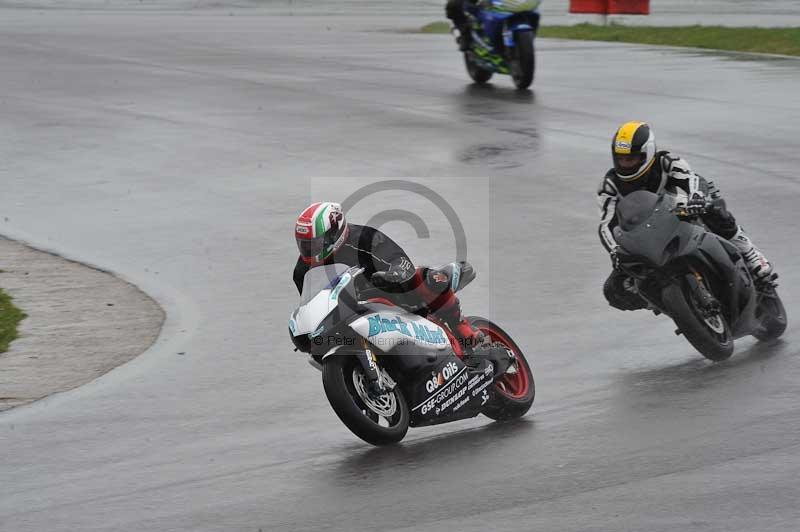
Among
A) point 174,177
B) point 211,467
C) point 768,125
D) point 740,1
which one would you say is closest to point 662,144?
point 768,125

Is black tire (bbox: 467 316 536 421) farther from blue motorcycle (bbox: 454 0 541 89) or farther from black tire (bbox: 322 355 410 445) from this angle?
blue motorcycle (bbox: 454 0 541 89)

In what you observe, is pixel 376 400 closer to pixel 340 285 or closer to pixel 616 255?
pixel 340 285

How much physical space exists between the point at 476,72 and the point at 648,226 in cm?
1401

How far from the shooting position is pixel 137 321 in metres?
11.1

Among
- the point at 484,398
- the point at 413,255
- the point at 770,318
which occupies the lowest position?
the point at 413,255

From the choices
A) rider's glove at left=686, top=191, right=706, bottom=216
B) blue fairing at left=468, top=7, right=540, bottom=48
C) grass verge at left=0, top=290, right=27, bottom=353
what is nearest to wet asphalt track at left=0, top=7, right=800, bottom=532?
blue fairing at left=468, top=7, right=540, bottom=48

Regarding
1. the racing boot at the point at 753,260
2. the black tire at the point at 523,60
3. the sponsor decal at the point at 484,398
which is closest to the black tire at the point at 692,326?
the racing boot at the point at 753,260

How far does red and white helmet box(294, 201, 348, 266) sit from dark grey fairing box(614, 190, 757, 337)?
255cm

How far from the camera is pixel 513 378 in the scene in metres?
8.81

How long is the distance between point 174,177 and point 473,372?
894 cm

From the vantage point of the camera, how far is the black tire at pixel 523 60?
Result: 71.5 ft

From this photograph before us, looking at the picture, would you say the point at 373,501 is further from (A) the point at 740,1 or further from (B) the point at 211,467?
(A) the point at 740,1

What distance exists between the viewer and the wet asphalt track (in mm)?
7086

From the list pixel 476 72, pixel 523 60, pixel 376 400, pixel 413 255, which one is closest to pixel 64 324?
pixel 413 255
